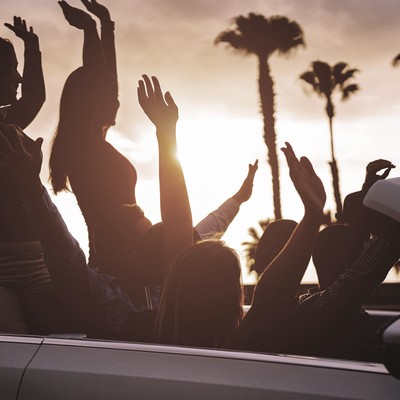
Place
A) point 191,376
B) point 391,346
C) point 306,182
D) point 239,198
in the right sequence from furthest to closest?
1. point 239,198
2. point 306,182
3. point 191,376
4. point 391,346

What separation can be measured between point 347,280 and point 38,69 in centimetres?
179

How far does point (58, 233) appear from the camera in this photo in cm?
239

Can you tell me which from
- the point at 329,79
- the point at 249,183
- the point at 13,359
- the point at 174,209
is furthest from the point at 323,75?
the point at 13,359

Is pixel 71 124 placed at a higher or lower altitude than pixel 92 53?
lower

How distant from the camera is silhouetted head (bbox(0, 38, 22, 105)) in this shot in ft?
9.51

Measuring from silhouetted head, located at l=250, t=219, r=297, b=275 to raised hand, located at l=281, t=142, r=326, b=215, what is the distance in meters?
1.04

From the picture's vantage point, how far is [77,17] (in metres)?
3.06

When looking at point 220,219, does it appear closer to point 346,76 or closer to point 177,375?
point 177,375

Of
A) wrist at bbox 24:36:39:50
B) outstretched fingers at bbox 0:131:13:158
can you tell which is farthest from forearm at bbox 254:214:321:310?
wrist at bbox 24:36:39:50

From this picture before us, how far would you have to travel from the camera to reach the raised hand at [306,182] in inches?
87.4

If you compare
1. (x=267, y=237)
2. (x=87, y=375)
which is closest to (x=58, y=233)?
(x=87, y=375)

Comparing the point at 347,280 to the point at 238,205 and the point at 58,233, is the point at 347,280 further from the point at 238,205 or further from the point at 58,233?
the point at 238,205

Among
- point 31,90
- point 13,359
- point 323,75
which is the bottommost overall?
point 13,359

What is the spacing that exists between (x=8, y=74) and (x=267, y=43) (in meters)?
25.1
